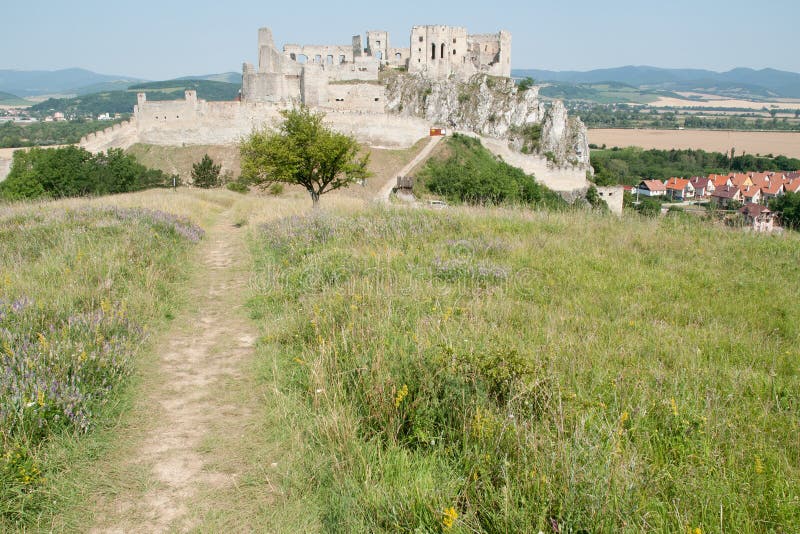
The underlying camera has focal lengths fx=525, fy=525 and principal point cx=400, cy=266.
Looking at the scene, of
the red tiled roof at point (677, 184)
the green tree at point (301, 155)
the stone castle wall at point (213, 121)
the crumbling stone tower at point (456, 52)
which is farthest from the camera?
the red tiled roof at point (677, 184)

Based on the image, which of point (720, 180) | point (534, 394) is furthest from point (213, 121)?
point (720, 180)

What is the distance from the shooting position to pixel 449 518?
2752 mm

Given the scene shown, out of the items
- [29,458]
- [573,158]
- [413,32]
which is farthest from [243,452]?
[413,32]

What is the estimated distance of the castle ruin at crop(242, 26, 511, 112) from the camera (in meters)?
59.4

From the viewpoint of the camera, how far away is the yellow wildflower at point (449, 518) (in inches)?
104

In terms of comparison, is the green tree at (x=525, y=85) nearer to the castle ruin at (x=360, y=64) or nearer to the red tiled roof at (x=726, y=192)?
the castle ruin at (x=360, y=64)

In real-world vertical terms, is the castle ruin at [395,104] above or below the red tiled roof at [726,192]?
above

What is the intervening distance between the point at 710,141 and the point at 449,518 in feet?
585

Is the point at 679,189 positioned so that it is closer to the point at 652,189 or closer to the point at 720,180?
the point at 652,189

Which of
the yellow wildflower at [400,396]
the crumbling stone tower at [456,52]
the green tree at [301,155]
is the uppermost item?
the crumbling stone tower at [456,52]

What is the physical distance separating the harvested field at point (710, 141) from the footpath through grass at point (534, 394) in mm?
142433

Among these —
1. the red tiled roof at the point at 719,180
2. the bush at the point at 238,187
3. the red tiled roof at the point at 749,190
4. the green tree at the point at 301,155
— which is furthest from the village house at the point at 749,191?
the green tree at the point at 301,155

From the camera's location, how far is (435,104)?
66.8 metres

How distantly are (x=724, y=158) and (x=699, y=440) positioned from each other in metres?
134
